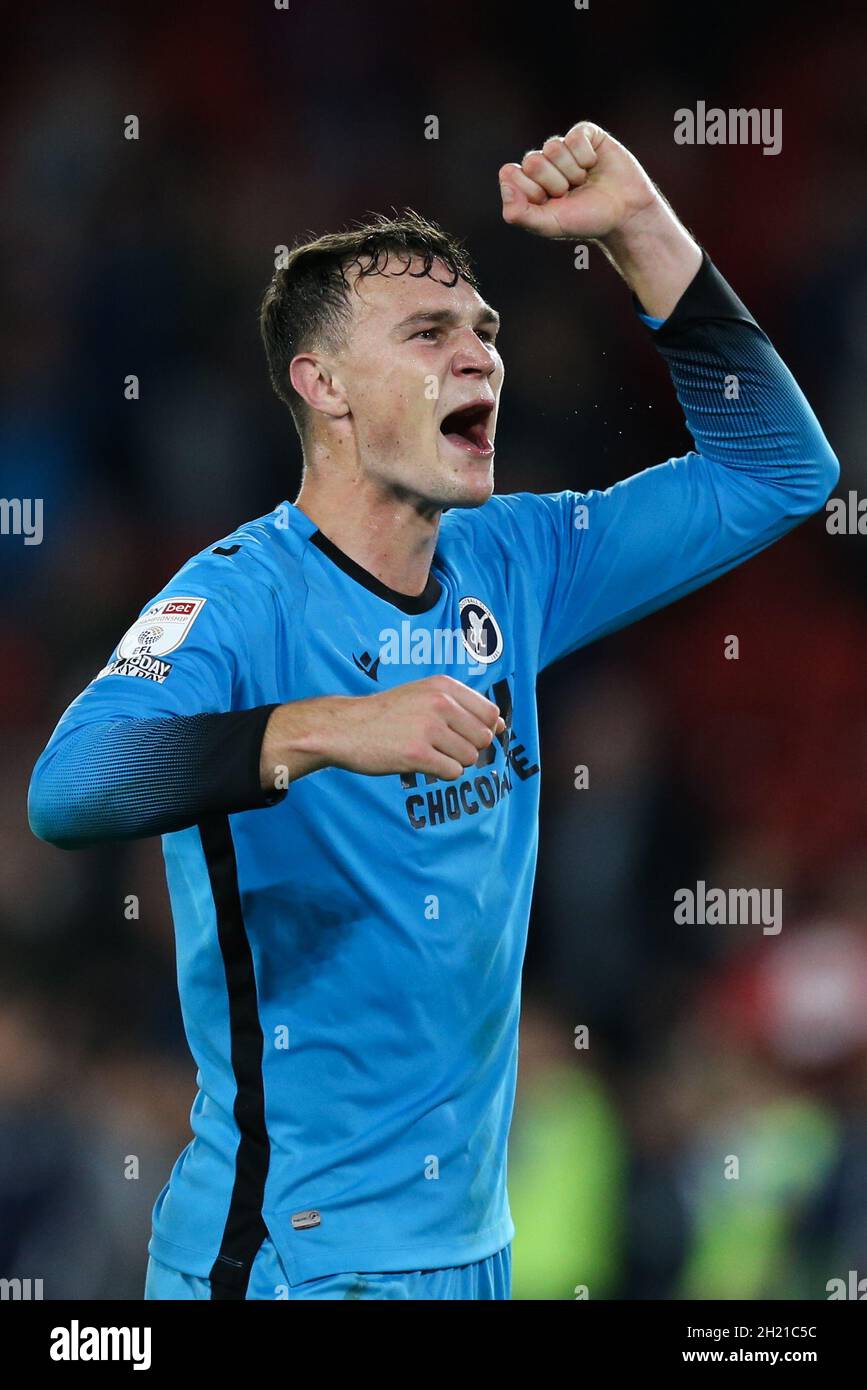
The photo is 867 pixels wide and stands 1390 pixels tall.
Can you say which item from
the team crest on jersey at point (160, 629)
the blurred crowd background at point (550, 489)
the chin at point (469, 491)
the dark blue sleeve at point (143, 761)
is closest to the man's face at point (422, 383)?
the chin at point (469, 491)

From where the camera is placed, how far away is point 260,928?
2.25m

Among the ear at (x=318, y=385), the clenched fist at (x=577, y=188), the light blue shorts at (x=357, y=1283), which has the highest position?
the clenched fist at (x=577, y=188)

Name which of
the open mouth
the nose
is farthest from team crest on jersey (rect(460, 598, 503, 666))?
the nose

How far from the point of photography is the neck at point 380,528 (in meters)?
2.51

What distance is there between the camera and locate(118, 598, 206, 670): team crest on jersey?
6.67 ft

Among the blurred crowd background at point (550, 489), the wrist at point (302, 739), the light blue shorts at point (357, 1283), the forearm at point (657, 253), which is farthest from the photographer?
the blurred crowd background at point (550, 489)

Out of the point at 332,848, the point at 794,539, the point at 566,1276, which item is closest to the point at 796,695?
the point at 794,539

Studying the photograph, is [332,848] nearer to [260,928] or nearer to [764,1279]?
[260,928]

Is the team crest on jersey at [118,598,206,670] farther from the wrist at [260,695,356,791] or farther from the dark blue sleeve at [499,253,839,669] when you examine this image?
the dark blue sleeve at [499,253,839,669]

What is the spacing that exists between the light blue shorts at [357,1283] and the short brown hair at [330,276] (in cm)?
135

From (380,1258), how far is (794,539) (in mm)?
3035

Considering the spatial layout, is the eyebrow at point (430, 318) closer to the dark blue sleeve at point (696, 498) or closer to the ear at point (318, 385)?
the ear at point (318, 385)

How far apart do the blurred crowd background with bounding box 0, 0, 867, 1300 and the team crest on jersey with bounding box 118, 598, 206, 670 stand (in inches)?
89.5

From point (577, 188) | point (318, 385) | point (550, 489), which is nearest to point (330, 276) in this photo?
point (318, 385)
